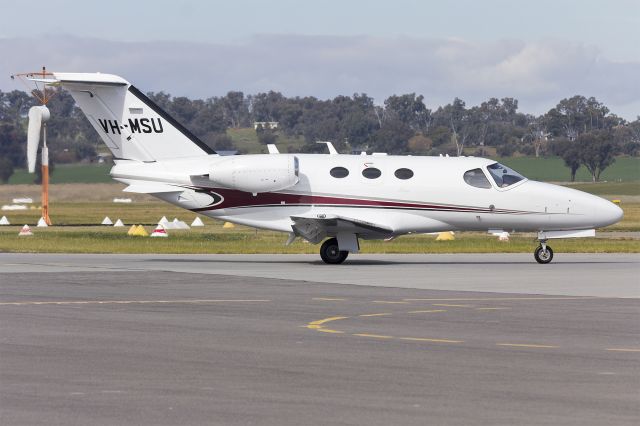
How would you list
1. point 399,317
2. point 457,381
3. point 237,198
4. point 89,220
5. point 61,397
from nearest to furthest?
point 61,397, point 457,381, point 399,317, point 237,198, point 89,220

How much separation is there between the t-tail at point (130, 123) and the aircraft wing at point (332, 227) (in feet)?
12.1

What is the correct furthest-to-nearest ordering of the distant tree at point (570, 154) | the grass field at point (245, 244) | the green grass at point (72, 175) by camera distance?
the distant tree at point (570, 154), the green grass at point (72, 175), the grass field at point (245, 244)

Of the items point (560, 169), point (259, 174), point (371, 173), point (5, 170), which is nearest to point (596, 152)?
point (560, 169)

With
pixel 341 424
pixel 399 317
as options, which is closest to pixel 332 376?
pixel 341 424

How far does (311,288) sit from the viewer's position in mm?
24469

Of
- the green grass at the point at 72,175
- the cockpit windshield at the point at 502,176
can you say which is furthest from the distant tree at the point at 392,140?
the cockpit windshield at the point at 502,176

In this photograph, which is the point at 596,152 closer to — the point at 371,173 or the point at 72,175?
the point at 72,175

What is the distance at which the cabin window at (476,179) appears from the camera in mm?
32250

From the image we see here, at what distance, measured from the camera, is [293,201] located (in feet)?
105

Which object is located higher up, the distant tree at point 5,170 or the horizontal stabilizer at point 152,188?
the distant tree at point 5,170

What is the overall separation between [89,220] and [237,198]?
128ft

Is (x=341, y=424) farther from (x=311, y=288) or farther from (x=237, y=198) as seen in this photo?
(x=237, y=198)

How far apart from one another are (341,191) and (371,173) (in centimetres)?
96

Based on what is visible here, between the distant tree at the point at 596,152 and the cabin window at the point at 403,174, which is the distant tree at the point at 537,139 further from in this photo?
the cabin window at the point at 403,174
